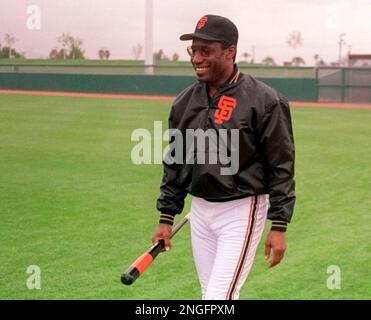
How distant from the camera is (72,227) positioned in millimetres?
6789

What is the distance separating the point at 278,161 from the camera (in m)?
3.40

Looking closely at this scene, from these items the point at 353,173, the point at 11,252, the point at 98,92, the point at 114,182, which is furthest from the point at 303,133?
the point at 98,92

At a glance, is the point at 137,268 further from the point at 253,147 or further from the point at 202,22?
the point at 202,22

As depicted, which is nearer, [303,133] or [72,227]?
[72,227]

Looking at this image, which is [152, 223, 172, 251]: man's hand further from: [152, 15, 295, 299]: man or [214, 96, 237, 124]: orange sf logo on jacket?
[214, 96, 237, 124]: orange sf logo on jacket

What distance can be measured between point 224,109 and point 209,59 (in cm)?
29

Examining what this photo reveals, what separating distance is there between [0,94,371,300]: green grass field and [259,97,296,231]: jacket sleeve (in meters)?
1.70

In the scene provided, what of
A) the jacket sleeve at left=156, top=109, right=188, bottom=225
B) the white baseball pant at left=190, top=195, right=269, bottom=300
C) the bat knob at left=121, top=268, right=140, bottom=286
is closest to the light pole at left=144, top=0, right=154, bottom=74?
the jacket sleeve at left=156, top=109, right=188, bottom=225

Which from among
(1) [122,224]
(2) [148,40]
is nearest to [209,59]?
(1) [122,224]

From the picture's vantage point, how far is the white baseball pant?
3.40m

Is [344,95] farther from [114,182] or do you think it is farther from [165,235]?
[165,235]
